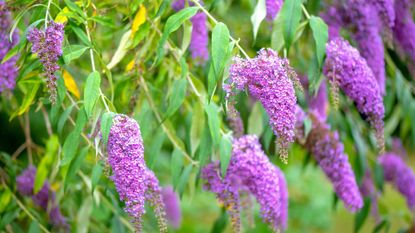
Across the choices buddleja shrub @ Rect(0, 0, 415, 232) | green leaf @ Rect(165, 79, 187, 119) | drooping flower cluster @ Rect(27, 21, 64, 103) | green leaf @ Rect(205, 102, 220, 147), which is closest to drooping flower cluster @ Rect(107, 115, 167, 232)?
buddleja shrub @ Rect(0, 0, 415, 232)

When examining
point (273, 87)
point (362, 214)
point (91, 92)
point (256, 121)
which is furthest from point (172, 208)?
point (273, 87)

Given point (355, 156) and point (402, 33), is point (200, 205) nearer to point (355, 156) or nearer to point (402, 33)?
point (355, 156)

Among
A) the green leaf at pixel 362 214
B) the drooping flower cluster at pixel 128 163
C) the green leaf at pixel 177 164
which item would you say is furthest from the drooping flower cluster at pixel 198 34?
the green leaf at pixel 362 214

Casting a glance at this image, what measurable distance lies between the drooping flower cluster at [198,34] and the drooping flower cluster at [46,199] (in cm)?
85

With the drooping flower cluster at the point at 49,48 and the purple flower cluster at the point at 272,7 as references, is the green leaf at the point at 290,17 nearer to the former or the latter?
the purple flower cluster at the point at 272,7

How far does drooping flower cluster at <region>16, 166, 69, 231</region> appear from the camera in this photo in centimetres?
297

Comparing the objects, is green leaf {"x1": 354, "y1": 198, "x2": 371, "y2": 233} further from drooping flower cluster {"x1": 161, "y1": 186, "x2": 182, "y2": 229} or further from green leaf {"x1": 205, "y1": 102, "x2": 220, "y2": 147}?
green leaf {"x1": 205, "y1": 102, "x2": 220, "y2": 147}

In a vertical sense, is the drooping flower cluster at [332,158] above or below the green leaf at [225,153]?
below

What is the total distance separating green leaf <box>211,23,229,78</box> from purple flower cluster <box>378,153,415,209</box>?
5.83 feet

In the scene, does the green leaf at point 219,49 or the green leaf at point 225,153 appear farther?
the green leaf at point 225,153

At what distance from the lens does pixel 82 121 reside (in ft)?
6.61

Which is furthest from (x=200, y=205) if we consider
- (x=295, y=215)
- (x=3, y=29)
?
(x=3, y=29)

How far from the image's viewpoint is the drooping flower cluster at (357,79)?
2.31 metres

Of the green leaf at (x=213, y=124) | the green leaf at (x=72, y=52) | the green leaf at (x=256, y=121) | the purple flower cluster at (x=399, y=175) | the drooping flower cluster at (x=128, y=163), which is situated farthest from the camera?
the purple flower cluster at (x=399, y=175)
